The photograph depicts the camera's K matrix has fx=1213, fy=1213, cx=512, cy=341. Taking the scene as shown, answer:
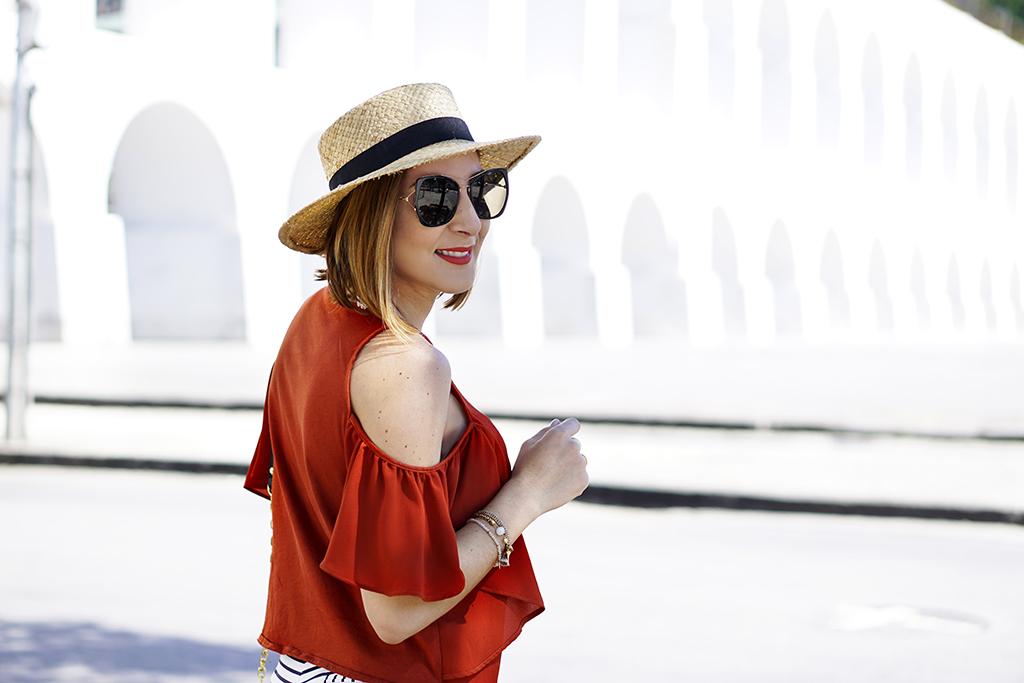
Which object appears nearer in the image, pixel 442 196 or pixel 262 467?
pixel 442 196

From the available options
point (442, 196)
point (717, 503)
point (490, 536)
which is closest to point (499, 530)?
point (490, 536)

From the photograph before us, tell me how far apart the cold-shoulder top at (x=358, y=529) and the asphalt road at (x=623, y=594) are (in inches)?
95.9

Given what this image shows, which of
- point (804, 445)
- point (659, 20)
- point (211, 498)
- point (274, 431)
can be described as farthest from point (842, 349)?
point (274, 431)

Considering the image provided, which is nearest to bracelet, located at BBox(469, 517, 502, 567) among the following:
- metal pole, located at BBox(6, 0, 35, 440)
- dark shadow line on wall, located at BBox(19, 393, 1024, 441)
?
metal pole, located at BBox(6, 0, 35, 440)

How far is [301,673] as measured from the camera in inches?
61.4

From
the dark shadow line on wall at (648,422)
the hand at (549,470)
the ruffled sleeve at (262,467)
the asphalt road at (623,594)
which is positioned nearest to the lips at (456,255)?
the hand at (549,470)

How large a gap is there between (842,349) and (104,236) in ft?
48.4

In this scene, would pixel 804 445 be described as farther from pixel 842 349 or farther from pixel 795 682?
pixel 842 349

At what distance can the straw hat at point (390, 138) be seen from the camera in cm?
150

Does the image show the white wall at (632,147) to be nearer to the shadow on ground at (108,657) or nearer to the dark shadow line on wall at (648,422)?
the dark shadow line on wall at (648,422)

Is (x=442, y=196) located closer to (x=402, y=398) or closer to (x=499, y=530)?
(x=402, y=398)

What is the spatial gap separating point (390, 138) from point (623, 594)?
386 centimetres

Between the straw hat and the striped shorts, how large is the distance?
1.91 ft

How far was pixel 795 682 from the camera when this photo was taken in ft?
12.8
